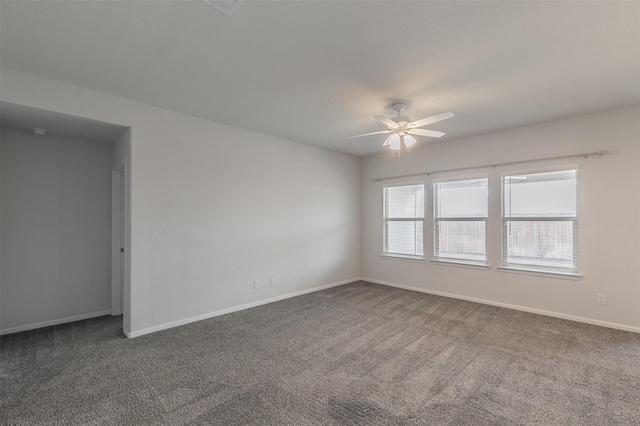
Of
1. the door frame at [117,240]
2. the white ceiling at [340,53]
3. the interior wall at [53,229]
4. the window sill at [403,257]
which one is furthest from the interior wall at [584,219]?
the interior wall at [53,229]

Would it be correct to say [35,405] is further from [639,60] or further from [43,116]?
[639,60]

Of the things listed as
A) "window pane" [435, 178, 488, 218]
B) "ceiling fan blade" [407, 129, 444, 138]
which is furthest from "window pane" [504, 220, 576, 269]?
"ceiling fan blade" [407, 129, 444, 138]

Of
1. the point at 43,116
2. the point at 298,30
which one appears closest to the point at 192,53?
the point at 298,30

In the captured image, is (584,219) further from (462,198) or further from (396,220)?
(396,220)

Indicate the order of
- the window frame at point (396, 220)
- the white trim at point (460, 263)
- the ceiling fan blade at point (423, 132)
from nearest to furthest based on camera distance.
Answer: 1. the ceiling fan blade at point (423, 132)
2. the white trim at point (460, 263)
3. the window frame at point (396, 220)

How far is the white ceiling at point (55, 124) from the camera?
114 inches

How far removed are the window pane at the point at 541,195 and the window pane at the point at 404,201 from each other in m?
1.38

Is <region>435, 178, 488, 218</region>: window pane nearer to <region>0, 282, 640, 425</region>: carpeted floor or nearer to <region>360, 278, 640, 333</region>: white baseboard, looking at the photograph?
<region>360, 278, 640, 333</region>: white baseboard

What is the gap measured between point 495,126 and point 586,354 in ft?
9.78

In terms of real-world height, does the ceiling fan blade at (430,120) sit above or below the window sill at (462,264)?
above

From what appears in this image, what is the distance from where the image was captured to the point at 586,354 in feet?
9.45

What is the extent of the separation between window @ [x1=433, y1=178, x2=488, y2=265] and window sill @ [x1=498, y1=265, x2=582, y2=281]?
375 mm

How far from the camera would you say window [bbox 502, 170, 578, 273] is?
3.94 meters

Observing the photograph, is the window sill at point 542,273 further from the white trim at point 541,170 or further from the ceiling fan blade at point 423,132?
the ceiling fan blade at point 423,132
